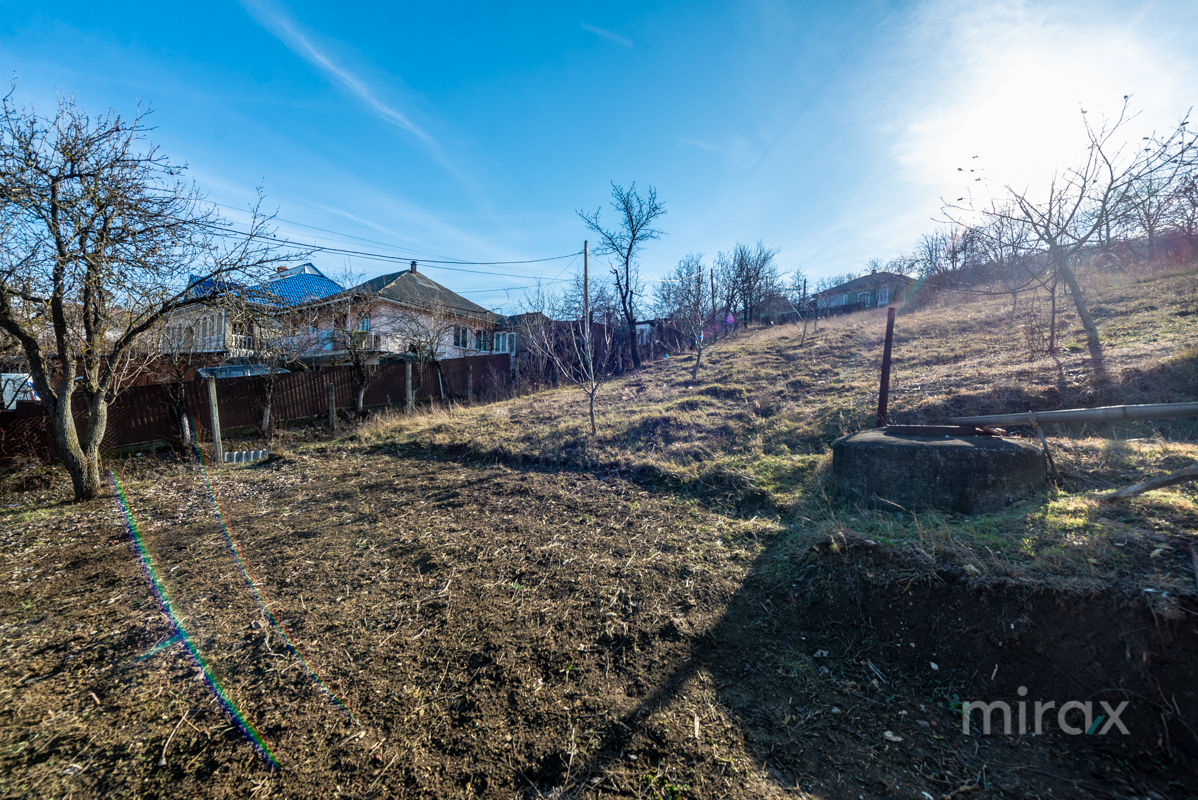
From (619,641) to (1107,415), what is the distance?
4.78 meters

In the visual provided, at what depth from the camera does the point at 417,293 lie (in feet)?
67.4

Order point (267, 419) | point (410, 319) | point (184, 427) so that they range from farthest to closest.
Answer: point (410, 319) → point (267, 419) → point (184, 427)

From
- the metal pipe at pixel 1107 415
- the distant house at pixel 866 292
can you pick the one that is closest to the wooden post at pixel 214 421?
the metal pipe at pixel 1107 415

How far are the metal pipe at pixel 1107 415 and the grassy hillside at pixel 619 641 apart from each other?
0.25 m

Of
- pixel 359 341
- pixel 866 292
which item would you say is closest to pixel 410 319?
pixel 359 341

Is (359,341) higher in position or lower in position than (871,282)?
lower

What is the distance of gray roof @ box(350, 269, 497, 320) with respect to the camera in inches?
723

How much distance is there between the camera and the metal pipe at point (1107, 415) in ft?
11.7

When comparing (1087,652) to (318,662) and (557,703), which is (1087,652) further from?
(318,662)

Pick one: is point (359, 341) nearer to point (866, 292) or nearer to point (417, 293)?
point (417, 293)

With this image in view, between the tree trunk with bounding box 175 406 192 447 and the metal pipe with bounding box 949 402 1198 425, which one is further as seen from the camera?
the tree trunk with bounding box 175 406 192 447

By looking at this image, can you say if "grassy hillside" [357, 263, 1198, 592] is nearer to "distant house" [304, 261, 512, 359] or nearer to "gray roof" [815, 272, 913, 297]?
"distant house" [304, 261, 512, 359]

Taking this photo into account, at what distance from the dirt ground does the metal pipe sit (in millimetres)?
2852

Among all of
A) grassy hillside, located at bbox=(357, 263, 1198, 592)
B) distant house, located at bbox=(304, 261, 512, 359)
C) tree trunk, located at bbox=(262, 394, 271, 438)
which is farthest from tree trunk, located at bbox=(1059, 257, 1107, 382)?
tree trunk, located at bbox=(262, 394, 271, 438)
